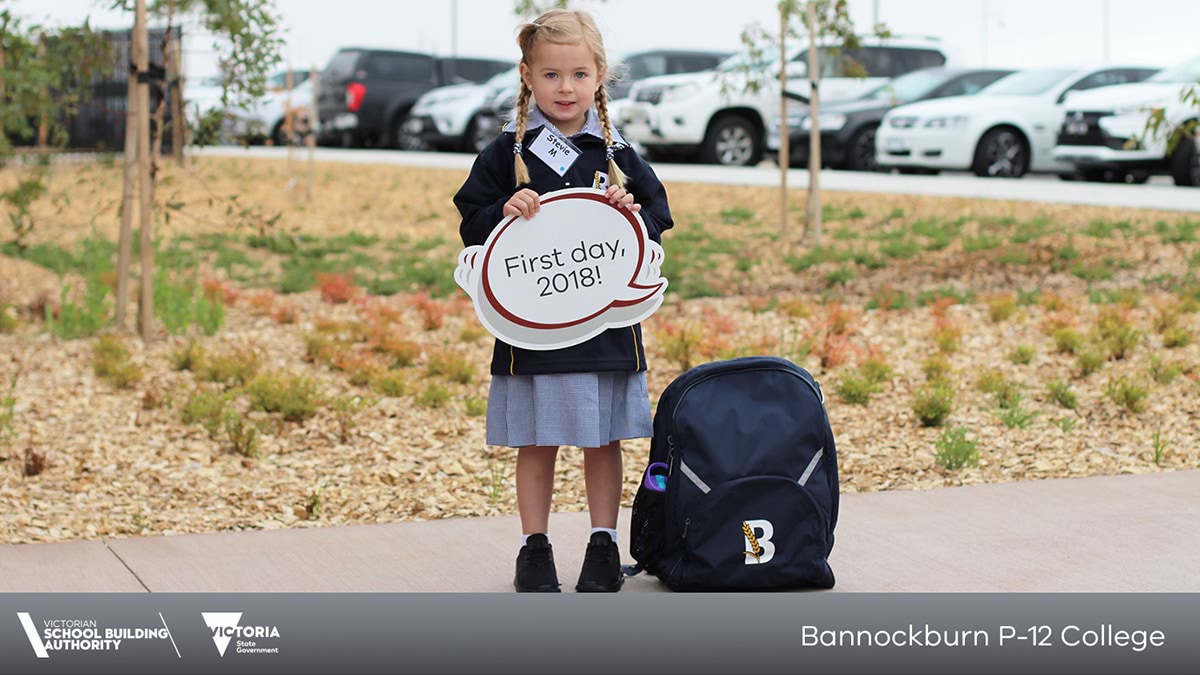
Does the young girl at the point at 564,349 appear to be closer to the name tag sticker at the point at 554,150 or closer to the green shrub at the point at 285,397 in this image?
the name tag sticker at the point at 554,150

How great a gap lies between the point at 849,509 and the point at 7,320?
17.1 feet

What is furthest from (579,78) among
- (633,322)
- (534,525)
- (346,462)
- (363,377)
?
(363,377)

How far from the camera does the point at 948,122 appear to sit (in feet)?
49.7

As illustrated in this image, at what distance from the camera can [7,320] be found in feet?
26.9

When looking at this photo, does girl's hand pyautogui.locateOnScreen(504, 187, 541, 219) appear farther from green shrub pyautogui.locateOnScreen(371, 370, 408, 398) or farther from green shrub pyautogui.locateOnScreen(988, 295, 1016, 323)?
green shrub pyautogui.locateOnScreen(988, 295, 1016, 323)

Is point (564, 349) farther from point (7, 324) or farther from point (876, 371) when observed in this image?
point (7, 324)

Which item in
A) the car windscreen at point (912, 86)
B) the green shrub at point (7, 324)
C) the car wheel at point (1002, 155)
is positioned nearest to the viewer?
the green shrub at point (7, 324)

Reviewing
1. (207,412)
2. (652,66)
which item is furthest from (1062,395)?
(652,66)

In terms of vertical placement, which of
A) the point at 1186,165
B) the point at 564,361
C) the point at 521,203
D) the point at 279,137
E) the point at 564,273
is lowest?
the point at 564,361

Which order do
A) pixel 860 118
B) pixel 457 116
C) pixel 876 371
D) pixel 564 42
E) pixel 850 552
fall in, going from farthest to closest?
pixel 457 116 → pixel 860 118 → pixel 876 371 → pixel 850 552 → pixel 564 42

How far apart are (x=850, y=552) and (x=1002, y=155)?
11.9m

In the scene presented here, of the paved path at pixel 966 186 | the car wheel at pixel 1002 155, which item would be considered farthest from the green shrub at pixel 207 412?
the car wheel at pixel 1002 155

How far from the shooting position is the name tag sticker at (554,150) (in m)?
3.78

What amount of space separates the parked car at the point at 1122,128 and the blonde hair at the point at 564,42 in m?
11.0
